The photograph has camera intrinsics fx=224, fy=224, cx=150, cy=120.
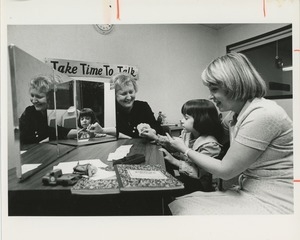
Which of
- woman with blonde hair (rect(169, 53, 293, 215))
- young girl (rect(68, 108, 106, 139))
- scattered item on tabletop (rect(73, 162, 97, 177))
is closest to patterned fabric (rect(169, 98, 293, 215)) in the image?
woman with blonde hair (rect(169, 53, 293, 215))

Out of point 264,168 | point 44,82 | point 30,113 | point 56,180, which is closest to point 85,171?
point 56,180

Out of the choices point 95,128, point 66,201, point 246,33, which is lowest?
point 66,201

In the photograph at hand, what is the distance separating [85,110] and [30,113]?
0.34 meters

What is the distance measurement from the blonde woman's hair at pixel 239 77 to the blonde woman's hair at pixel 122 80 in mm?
344

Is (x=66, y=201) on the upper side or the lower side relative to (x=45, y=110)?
lower

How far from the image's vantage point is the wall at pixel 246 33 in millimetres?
610

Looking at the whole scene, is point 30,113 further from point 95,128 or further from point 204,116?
point 204,116

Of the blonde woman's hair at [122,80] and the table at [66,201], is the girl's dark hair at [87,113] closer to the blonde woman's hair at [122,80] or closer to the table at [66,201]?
the blonde woman's hair at [122,80]

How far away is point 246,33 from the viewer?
64 cm

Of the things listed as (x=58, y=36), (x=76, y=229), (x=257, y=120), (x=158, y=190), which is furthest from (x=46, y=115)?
(x=257, y=120)

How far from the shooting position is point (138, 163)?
71 centimetres

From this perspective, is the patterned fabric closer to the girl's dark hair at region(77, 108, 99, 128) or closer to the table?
the table

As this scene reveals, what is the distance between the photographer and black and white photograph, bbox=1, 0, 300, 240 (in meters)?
0.57
